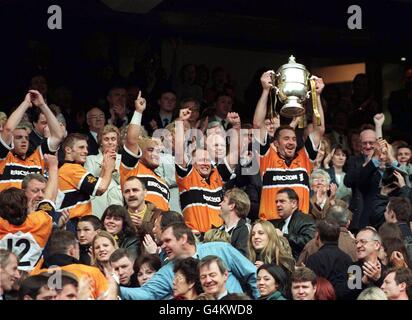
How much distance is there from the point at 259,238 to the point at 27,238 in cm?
186

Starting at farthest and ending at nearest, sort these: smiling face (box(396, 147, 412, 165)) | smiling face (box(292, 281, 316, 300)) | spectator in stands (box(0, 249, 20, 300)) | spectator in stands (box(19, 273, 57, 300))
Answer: smiling face (box(396, 147, 412, 165)) → smiling face (box(292, 281, 316, 300)) → spectator in stands (box(0, 249, 20, 300)) → spectator in stands (box(19, 273, 57, 300))

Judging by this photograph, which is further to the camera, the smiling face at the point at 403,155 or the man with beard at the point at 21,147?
the smiling face at the point at 403,155

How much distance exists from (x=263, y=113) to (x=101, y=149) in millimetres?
1514

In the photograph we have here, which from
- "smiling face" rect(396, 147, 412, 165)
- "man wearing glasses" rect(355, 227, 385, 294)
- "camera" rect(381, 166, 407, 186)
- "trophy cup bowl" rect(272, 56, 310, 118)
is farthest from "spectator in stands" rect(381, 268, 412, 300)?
"smiling face" rect(396, 147, 412, 165)

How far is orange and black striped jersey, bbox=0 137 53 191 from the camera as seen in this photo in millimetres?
14320

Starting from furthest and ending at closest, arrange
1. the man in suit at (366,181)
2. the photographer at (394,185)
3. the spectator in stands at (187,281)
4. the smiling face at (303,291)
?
the photographer at (394,185) < the man in suit at (366,181) < the smiling face at (303,291) < the spectator in stands at (187,281)

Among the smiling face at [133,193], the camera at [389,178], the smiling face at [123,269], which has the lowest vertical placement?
the smiling face at [123,269]

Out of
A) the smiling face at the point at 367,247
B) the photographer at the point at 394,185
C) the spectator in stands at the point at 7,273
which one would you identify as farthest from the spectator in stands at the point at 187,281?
the photographer at the point at 394,185

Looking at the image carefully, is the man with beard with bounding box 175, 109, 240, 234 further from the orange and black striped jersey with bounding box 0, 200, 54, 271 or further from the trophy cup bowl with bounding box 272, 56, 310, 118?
the orange and black striped jersey with bounding box 0, 200, 54, 271

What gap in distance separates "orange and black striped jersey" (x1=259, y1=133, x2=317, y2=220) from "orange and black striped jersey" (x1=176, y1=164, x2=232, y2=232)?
1.41ft

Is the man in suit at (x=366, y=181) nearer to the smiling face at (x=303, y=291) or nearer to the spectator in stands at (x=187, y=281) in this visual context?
the smiling face at (x=303, y=291)

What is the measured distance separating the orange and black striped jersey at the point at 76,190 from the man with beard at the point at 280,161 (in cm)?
169

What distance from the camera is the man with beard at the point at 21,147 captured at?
14.2 metres
